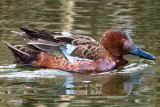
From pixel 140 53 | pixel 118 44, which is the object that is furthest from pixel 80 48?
pixel 140 53

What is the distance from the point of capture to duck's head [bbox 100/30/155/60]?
10.0m

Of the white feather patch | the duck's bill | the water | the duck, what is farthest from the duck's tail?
the duck's bill

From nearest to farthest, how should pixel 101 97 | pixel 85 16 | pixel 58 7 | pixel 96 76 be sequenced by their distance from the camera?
pixel 101 97 < pixel 96 76 < pixel 85 16 < pixel 58 7

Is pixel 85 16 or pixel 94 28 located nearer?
pixel 94 28

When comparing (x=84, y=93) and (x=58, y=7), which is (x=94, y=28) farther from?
(x=84, y=93)

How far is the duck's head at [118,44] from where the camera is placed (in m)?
10.0

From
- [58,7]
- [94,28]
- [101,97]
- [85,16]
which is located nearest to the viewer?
[101,97]

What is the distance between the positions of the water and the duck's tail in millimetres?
154

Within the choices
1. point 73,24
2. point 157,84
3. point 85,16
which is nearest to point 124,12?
point 85,16

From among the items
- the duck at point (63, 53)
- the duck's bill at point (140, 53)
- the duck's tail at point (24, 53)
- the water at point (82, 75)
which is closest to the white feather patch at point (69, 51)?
the duck at point (63, 53)

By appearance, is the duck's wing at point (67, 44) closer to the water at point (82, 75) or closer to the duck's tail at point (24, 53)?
the duck's tail at point (24, 53)

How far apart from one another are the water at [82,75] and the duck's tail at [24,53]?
154mm

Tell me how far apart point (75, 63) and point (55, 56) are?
0.34 metres

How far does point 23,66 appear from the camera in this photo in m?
9.73
